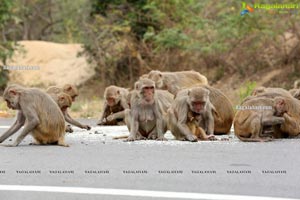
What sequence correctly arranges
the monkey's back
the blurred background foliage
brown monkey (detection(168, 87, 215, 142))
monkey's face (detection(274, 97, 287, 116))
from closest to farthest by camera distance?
1. the monkey's back
2. brown monkey (detection(168, 87, 215, 142))
3. monkey's face (detection(274, 97, 287, 116))
4. the blurred background foliage

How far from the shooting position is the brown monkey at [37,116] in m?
12.9

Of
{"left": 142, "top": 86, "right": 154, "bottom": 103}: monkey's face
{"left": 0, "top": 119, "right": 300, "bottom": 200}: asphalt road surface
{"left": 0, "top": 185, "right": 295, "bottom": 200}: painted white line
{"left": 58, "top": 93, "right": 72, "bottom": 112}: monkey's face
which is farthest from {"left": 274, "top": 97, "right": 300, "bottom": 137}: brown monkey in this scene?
{"left": 0, "top": 185, "right": 295, "bottom": 200}: painted white line

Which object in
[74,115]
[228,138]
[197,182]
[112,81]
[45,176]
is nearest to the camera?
[197,182]

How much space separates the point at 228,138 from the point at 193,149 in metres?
1.93

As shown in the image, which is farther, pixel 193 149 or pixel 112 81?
pixel 112 81

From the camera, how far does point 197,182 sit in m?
9.27

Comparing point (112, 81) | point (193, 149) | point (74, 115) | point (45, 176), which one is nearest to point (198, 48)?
point (112, 81)

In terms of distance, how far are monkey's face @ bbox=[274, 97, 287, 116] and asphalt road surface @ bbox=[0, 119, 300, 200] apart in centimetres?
50

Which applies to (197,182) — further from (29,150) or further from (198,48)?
(198,48)

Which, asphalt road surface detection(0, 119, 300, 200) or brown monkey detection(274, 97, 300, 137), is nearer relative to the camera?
asphalt road surface detection(0, 119, 300, 200)

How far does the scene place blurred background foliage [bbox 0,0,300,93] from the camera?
90.0ft

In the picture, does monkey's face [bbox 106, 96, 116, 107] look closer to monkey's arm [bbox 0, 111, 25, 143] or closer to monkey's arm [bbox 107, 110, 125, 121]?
monkey's arm [bbox 107, 110, 125, 121]

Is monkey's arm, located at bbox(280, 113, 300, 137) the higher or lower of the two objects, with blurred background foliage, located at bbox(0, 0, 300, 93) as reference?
lower

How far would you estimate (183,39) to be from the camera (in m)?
29.7
